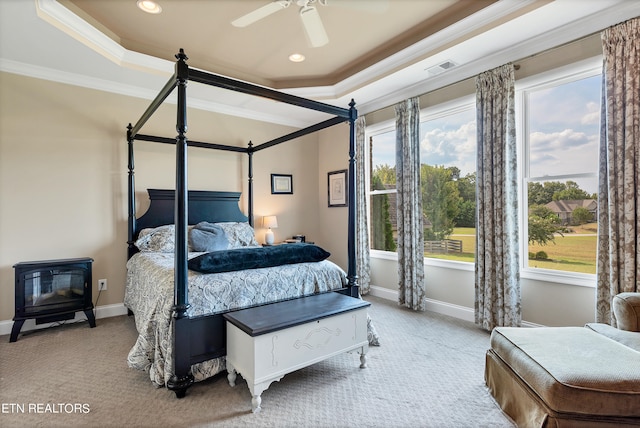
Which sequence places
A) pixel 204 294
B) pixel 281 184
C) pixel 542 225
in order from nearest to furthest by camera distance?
pixel 204 294, pixel 542 225, pixel 281 184

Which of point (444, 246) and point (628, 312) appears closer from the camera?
point (628, 312)

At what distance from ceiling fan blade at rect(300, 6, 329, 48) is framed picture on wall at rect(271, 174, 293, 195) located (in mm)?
2684

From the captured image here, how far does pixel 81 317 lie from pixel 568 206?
507cm

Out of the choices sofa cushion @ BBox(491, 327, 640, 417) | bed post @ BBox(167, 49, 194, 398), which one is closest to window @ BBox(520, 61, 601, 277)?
sofa cushion @ BBox(491, 327, 640, 417)

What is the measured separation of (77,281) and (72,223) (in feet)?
2.17

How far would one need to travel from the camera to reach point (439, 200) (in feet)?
12.6

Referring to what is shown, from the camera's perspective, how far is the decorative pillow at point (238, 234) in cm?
403

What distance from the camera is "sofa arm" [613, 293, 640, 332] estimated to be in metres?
1.85

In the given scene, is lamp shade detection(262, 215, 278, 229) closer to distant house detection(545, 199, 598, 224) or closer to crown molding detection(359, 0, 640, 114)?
crown molding detection(359, 0, 640, 114)

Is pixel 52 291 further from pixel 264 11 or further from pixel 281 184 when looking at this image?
pixel 264 11

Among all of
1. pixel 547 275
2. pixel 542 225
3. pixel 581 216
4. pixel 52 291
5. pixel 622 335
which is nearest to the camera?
pixel 622 335

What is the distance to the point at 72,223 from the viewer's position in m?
3.42

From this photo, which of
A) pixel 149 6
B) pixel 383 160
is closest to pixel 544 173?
pixel 383 160

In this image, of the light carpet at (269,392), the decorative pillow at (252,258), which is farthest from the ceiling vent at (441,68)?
the light carpet at (269,392)
